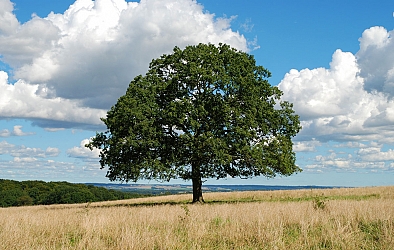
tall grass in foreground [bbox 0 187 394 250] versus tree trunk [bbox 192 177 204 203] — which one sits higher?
tree trunk [bbox 192 177 204 203]

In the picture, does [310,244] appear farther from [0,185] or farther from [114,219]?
[0,185]

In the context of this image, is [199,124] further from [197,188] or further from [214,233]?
[214,233]

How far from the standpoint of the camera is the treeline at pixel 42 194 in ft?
258

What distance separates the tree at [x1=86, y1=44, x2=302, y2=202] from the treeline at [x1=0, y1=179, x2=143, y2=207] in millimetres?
48842

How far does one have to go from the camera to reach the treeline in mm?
78500

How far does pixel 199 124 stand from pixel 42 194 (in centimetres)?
7274

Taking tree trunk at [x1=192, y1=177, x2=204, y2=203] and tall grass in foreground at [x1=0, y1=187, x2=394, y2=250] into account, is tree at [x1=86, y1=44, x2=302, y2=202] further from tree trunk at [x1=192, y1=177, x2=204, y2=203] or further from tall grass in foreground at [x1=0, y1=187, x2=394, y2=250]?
tall grass in foreground at [x1=0, y1=187, x2=394, y2=250]

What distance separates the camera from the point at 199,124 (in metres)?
25.0

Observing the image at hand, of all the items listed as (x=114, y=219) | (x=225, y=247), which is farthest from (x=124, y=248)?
(x=114, y=219)

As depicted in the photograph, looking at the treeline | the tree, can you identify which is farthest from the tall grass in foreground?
the treeline

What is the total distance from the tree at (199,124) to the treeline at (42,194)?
48.8 meters

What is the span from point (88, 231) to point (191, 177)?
16.0 metres

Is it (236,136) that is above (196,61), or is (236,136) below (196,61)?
below

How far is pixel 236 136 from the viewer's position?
84.2 ft
